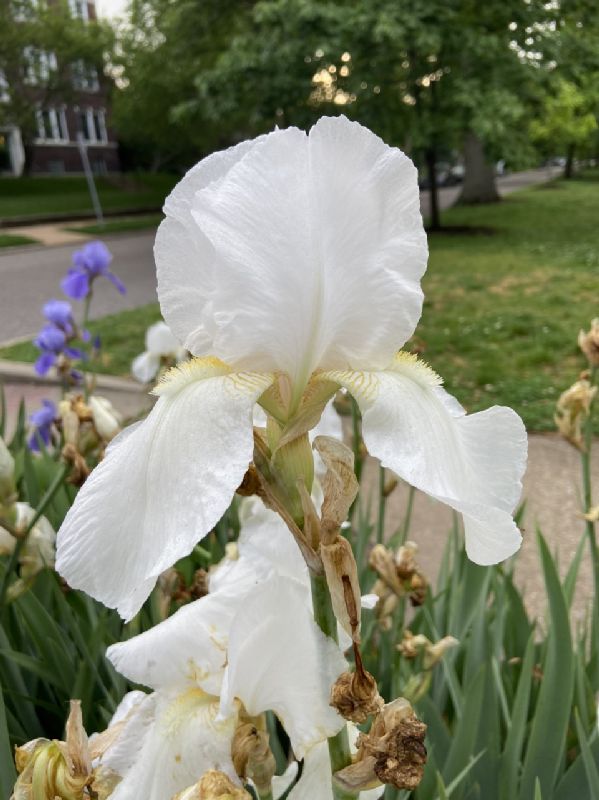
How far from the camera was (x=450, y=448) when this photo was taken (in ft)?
1.77

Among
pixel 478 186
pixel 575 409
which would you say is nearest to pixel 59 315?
pixel 575 409

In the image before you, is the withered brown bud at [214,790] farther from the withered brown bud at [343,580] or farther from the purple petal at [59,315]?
the purple petal at [59,315]

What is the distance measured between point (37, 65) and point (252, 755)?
25178mm

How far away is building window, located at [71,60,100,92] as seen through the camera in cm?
2234

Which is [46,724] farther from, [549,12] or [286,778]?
[549,12]

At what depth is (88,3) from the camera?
1165 inches

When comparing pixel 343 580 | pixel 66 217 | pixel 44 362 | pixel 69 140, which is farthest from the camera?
pixel 69 140

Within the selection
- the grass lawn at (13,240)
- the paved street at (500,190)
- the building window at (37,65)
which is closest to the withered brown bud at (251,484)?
the grass lawn at (13,240)

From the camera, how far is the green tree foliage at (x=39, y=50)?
20062 millimetres

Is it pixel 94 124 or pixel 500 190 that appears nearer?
pixel 500 190

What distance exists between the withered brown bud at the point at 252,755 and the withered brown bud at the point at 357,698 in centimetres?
11

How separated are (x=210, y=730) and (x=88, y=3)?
34311 mm

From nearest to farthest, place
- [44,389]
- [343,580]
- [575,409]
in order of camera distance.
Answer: [343,580], [575,409], [44,389]

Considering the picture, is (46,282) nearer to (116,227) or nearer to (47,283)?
(47,283)
